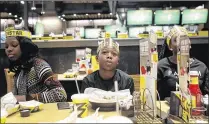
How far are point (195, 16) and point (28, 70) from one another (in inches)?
305

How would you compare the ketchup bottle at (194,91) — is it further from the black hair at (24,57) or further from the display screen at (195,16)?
the display screen at (195,16)

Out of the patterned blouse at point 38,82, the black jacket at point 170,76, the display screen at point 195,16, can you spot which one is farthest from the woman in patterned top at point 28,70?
the display screen at point 195,16

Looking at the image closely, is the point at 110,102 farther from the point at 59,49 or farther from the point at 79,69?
the point at 59,49

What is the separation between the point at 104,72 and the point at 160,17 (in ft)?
24.8

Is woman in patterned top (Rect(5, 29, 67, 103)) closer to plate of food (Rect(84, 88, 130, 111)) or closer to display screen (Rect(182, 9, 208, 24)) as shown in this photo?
plate of food (Rect(84, 88, 130, 111))

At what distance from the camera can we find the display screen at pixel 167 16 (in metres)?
9.20

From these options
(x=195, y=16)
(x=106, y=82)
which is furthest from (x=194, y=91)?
(x=195, y=16)

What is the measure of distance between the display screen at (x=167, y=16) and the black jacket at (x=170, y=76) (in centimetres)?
688

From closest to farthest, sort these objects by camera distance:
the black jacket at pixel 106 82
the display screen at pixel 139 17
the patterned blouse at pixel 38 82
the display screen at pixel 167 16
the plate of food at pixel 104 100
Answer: the plate of food at pixel 104 100 → the patterned blouse at pixel 38 82 → the black jacket at pixel 106 82 → the display screen at pixel 139 17 → the display screen at pixel 167 16

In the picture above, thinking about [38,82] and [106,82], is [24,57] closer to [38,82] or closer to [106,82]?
[38,82]

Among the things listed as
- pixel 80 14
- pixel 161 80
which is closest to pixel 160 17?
pixel 80 14

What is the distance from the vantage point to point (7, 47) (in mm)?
2324

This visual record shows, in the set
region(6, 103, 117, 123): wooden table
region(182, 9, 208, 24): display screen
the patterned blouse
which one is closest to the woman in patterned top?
the patterned blouse

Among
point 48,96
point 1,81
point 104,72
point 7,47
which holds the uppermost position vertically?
point 7,47
